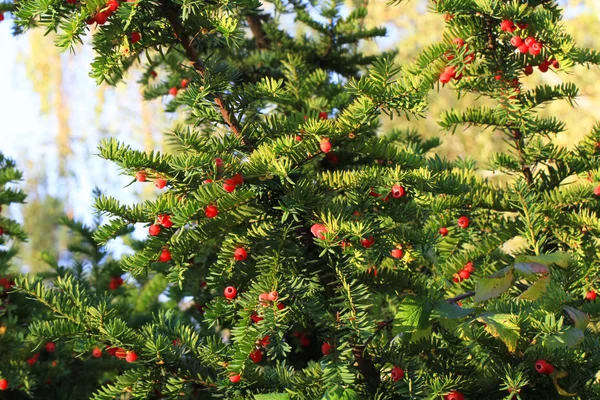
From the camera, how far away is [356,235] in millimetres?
853

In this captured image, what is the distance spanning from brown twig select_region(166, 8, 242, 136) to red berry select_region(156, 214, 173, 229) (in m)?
0.16

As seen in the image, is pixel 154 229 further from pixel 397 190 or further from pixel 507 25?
pixel 507 25

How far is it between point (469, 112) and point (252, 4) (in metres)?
0.55

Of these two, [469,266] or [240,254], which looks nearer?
[240,254]

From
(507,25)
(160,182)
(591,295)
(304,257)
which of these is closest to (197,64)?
(160,182)

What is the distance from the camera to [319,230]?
0.87 meters

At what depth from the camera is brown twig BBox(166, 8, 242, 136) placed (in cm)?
98

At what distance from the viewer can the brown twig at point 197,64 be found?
98 cm

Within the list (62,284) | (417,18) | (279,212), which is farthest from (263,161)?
(417,18)

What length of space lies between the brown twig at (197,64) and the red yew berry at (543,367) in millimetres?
504

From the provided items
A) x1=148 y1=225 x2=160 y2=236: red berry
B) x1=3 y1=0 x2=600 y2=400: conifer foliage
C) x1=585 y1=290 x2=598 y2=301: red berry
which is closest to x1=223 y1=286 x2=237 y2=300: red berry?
x1=3 y1=0 x2=600 y2=400: conifer foliage

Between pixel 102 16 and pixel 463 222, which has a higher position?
pixel 102 16

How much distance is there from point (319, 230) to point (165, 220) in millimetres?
201

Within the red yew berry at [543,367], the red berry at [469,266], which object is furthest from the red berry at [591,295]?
the red yew berry at [543,367]
